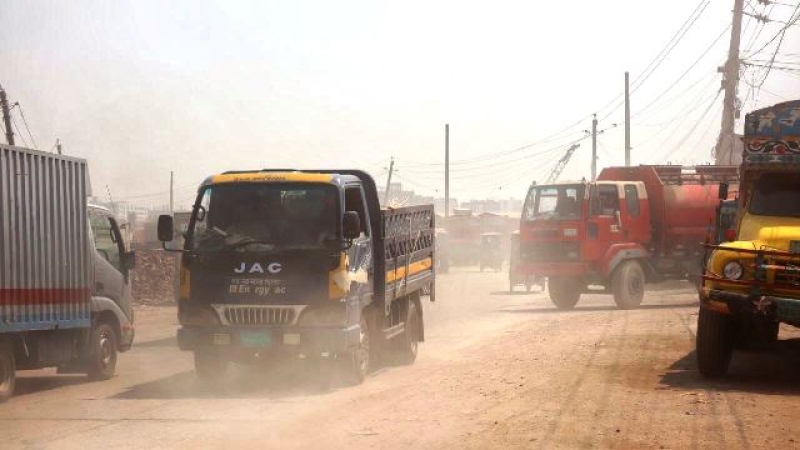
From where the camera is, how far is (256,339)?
13555 mm

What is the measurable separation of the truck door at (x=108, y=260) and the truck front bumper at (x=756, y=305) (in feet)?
27.0

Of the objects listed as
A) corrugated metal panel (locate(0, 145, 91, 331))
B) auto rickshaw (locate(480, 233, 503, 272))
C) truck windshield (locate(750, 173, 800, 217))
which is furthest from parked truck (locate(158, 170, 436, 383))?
auto rickshaw (locate(480, 233, 503, 272))

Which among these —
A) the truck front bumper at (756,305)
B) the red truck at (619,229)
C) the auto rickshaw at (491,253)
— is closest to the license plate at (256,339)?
the truck front bumper at (756,305)

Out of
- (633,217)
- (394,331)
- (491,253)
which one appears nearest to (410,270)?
(394,331)

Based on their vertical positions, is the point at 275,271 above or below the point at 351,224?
below

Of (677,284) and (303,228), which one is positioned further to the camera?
(677,284)

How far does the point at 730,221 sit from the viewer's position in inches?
688

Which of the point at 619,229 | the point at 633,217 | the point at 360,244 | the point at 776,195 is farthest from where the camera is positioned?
the point at 633,217

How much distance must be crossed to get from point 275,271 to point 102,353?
11.5 feet

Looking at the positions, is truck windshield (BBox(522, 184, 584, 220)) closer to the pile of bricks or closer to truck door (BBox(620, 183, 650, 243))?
truck door (BBox(620, 183, 650, 243))

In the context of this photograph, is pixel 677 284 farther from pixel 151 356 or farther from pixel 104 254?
pixel 104 254

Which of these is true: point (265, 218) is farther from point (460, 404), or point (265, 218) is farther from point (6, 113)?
point (6, 113)

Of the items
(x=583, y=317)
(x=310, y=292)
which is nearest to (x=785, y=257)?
Result: (x=310, y=292)

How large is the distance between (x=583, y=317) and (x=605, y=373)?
10.7 metres
